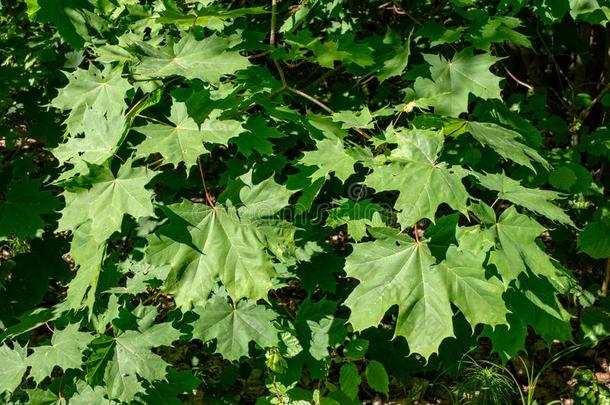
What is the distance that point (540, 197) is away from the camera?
2.29m

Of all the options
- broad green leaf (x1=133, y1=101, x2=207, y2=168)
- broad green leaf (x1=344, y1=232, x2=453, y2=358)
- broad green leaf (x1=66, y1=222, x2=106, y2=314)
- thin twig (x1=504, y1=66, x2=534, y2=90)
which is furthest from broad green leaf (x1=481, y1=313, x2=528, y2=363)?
thin twig (x1=504, y1=66, x2=534, y2=90)

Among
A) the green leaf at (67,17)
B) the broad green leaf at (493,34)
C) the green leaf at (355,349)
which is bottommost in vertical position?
the green leaf at (355,349)

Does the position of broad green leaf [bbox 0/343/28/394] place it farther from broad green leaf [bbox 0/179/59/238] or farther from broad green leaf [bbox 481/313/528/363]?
broad green leaf [bbox 481/313/528/363]

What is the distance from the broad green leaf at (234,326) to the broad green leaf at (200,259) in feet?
1.71

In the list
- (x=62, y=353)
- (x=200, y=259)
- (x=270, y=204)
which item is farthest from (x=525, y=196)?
(x=62, y=353)

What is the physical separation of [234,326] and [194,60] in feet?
3.57

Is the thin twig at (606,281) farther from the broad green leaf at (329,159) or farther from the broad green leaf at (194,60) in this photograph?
the broad green leaf at (194,60)

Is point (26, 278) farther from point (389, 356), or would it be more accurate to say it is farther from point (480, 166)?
point (480, 166)

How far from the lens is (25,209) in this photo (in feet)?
10.8

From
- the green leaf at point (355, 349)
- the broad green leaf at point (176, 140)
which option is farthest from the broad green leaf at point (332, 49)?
the green leaf at point (355, 349)

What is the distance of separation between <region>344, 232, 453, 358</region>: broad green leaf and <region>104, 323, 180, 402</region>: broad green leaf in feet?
2.85

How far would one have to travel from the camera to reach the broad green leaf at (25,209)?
323cm

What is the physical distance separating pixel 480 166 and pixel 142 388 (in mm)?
1757

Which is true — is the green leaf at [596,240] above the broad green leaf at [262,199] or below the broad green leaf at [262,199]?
below
